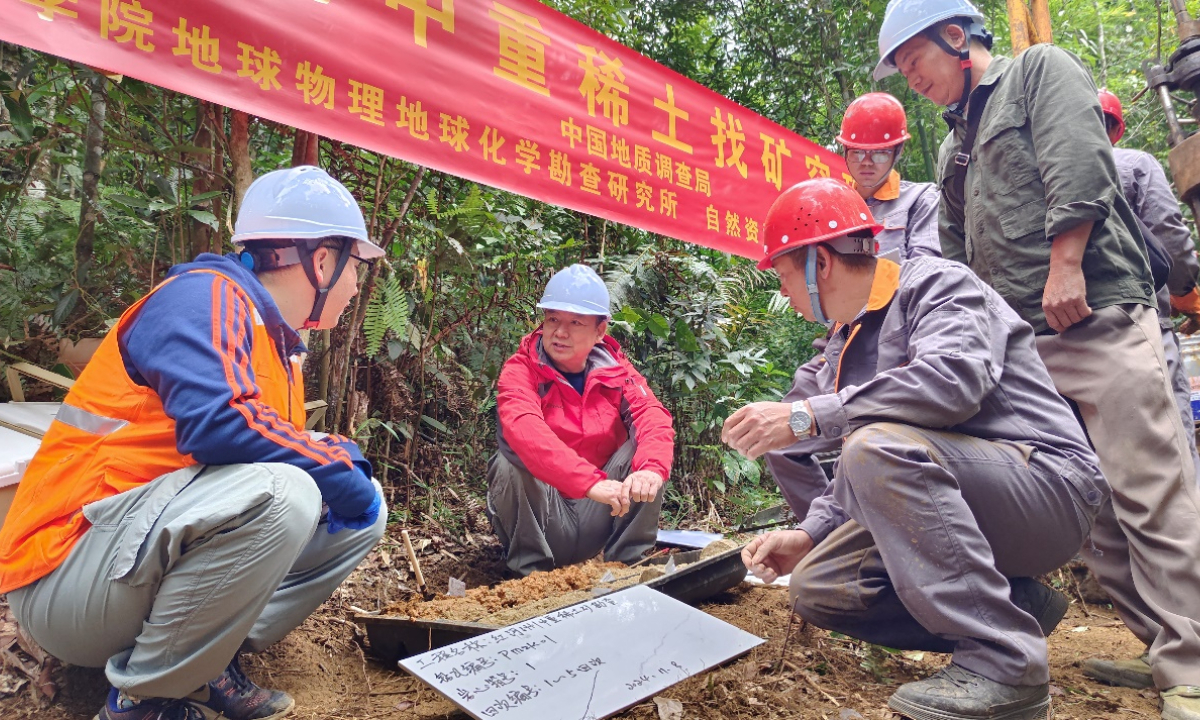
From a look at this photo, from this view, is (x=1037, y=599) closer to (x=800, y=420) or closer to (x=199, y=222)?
(x=800, y=420)

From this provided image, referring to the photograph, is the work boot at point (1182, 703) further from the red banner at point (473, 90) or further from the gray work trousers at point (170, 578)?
the red banner at point (473, 90)

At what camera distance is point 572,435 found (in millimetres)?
3582

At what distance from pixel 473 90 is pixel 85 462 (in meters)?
2.37

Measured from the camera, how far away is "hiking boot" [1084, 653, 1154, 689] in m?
2.27

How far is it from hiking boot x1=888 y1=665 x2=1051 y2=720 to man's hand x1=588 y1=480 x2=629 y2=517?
1.47 metres

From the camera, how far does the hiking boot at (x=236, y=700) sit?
1938 mm

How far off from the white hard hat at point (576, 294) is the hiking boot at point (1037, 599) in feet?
6.85

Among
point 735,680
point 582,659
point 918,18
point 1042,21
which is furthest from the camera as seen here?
point 1042,21

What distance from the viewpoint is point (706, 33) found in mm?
8352

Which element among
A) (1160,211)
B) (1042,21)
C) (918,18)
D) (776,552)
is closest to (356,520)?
(776,552)

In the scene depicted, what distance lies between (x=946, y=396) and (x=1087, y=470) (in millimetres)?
437

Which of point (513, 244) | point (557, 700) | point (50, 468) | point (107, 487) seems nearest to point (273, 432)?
point (107, 487)

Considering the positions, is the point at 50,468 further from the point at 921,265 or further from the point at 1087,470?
the point at 1087,470

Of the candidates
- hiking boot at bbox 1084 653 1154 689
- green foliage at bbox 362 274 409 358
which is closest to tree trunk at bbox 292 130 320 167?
green foliage at bbox 362 274 409 358
